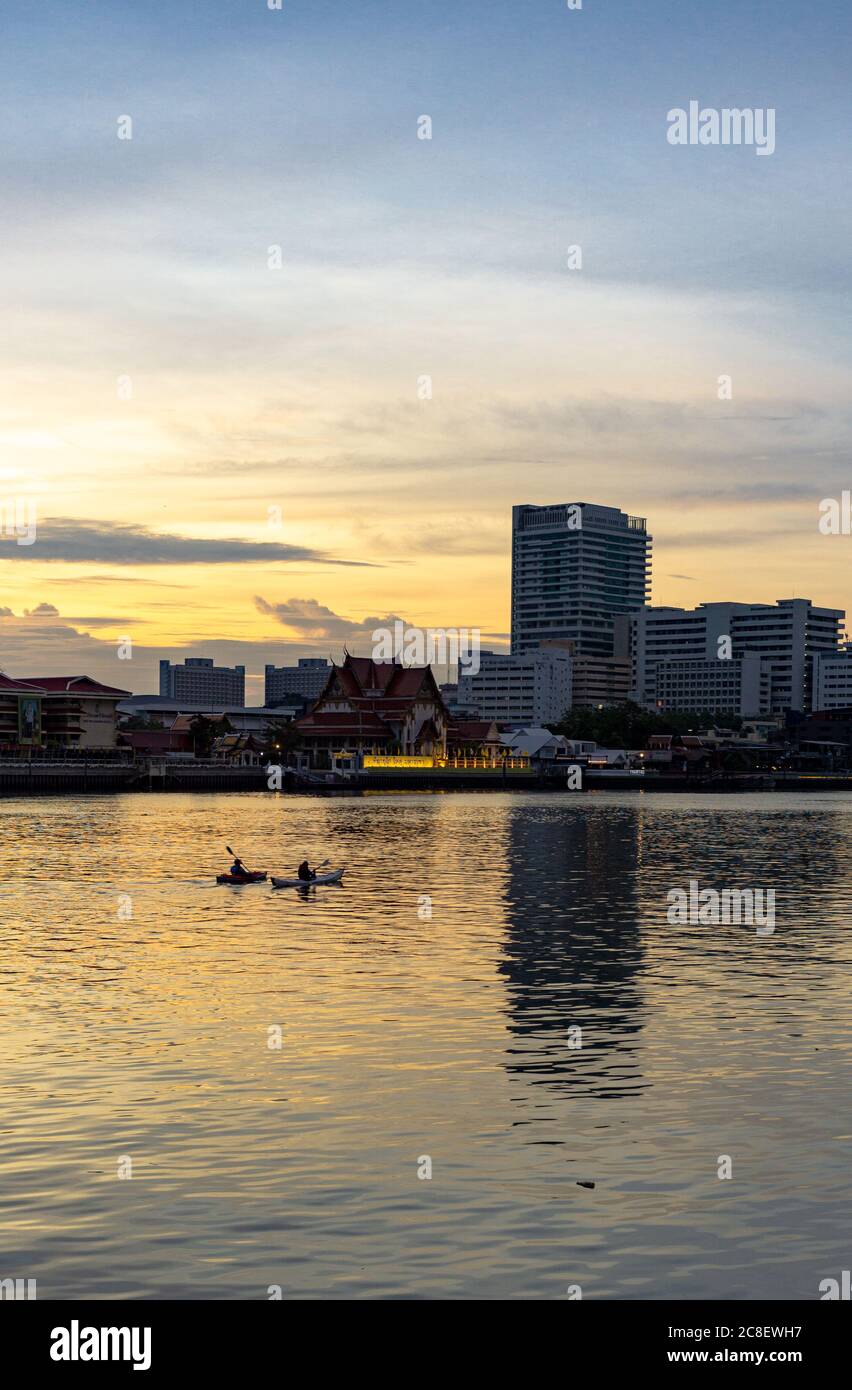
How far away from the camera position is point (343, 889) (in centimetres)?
6362

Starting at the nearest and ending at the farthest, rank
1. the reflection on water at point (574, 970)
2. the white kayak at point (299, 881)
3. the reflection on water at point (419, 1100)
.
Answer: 1. the reflection on water at point (419, 1100)
2. the reflection on water at point (574, 970)
3. the white kayak at point (299, 881)

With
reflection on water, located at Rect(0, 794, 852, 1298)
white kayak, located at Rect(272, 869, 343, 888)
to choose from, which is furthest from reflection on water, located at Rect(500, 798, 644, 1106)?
white kayak, located at Rect(272, 869, 343, 888)

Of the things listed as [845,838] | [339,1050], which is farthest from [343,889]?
[845,838]

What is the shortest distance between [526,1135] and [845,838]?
92672mm

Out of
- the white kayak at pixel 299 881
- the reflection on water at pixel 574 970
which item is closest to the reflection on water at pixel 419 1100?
the reflection on water at pixel 574 970

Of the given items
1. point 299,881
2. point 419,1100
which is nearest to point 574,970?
point 419,1100

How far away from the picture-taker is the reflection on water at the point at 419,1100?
1712 cm

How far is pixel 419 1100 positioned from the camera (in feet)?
79.9

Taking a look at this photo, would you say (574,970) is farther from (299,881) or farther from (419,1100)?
(299,881)

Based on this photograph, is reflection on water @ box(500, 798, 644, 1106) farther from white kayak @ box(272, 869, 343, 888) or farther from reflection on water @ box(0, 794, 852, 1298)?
white kayak @ box(272, 869, 343, 888)

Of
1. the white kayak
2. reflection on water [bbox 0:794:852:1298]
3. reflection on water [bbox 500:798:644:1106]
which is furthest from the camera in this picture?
the white kayak

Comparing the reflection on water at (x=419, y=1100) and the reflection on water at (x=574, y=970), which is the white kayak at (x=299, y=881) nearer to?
the reflection on water at (x=419, y=1100)

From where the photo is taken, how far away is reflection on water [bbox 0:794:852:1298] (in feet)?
56.2
